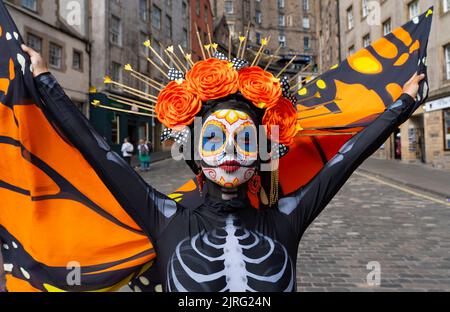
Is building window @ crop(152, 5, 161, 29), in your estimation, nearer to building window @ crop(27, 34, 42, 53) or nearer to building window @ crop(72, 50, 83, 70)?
building window @ crop(72, 50, 83, 70)

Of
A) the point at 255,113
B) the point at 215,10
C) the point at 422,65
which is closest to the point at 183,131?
the point at 255,113

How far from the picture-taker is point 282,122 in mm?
1930

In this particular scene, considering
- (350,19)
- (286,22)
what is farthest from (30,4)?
(286,22)

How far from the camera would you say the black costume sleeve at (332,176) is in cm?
192

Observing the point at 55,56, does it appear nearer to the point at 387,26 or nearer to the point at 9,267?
the point at 387,26

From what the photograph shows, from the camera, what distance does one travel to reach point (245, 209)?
1.89 m

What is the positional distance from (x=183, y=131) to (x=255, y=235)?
658mm

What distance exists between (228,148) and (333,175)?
591mm

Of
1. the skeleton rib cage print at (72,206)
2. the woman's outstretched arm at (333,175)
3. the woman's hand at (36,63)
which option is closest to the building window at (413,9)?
the skeleton rib cage print at (72,206)

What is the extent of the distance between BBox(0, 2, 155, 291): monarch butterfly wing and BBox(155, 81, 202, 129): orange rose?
441 mm

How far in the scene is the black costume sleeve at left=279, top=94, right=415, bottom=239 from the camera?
75.4 inches

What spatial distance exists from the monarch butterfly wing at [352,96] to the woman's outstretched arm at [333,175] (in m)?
0.24

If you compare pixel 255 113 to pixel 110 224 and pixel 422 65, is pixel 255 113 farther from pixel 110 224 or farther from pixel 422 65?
pixel 422 65
